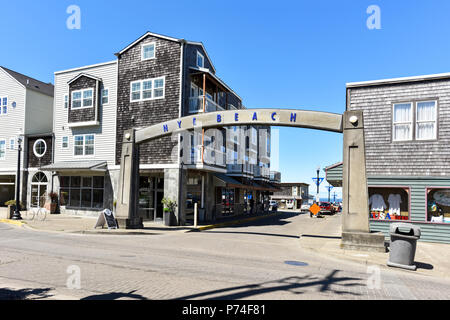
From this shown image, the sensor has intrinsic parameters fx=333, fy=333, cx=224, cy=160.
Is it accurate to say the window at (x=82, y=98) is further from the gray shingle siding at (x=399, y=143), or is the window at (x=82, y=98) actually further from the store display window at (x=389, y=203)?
the store display window at (x=389, y=203)

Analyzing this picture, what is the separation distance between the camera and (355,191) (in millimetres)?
12008

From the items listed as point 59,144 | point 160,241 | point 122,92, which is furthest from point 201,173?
point 59,144

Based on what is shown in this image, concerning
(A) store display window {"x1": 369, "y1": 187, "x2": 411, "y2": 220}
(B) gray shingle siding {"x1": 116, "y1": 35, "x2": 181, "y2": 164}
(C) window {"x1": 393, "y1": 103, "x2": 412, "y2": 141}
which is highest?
(B) gray shingle siding {"x1": 116, "y1": 35, "x2": 181, "y2": 164}

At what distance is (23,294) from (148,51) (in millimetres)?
19144

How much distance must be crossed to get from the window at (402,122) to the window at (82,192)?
735 inches

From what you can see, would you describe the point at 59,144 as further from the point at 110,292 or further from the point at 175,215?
the point at 110,292

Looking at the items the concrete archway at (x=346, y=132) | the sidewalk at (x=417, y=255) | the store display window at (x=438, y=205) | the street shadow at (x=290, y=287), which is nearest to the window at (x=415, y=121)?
the store display window at (x=438, y=205)

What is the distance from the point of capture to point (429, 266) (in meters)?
9.57

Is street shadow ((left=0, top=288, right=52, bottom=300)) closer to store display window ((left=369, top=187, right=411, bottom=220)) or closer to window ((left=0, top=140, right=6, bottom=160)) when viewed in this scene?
store display window ((left=369, top=187, right=411, bottom=220))

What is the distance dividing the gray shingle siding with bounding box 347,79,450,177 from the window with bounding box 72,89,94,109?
17.8 metres

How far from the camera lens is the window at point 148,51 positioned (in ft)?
72.6

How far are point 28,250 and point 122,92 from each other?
48.4ft

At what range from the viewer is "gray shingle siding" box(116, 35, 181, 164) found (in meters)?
21.0

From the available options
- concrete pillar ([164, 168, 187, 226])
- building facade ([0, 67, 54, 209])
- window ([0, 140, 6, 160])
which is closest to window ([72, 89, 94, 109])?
building facade ([0, 67, 54, 209])
